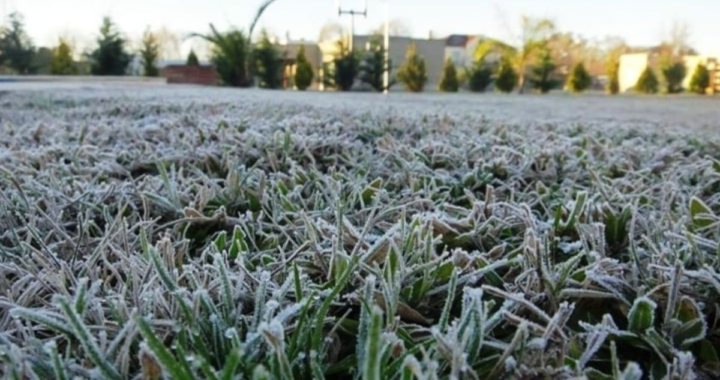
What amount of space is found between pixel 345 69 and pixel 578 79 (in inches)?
275

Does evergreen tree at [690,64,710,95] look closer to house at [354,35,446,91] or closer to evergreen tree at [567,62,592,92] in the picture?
evergreen tree at [567,62,592,92]

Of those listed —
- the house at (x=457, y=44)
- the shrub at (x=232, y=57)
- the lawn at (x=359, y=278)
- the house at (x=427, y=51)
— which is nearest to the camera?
the lawn at (x=359, y=278)

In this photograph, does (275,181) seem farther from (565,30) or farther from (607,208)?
(565,30)

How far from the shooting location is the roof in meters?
31.5

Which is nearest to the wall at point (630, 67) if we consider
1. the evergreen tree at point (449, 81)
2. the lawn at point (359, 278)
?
the evergreen tree at point (449, 81)

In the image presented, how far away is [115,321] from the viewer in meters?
0.51

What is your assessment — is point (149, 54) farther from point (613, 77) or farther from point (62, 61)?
point (613, 77)

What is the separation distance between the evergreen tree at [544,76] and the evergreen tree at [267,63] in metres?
7.70

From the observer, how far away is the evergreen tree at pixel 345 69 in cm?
1616

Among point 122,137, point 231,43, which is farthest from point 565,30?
point 122,137

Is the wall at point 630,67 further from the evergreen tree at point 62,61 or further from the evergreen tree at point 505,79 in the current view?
the evergreen tree at point 62,61

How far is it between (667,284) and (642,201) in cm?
51

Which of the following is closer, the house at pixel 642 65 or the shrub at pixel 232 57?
the shrub at pixel 232 57

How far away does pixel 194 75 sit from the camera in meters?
17.0
